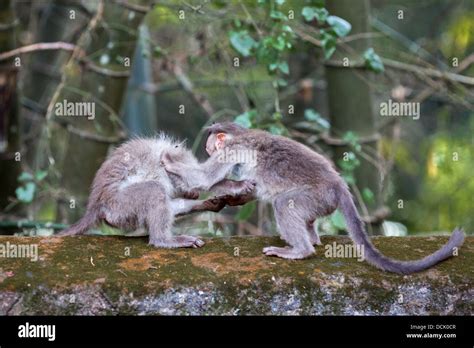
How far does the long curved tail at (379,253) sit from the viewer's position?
4.67 m

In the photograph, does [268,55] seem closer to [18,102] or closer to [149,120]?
[18,102]

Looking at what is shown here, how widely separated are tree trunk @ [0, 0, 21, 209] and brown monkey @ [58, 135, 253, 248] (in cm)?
254

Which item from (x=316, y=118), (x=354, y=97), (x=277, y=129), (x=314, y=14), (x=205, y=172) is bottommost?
(x=205, y=172)

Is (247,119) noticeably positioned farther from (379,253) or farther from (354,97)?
(379,253)

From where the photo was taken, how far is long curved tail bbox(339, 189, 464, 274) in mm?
4672

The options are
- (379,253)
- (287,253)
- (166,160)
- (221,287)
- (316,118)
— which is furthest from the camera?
(316,118)

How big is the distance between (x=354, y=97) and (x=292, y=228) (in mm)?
3730

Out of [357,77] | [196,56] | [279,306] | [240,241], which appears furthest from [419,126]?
[279,306]

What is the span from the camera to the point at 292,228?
5059mm

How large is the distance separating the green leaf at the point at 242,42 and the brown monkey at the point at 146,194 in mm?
1335
